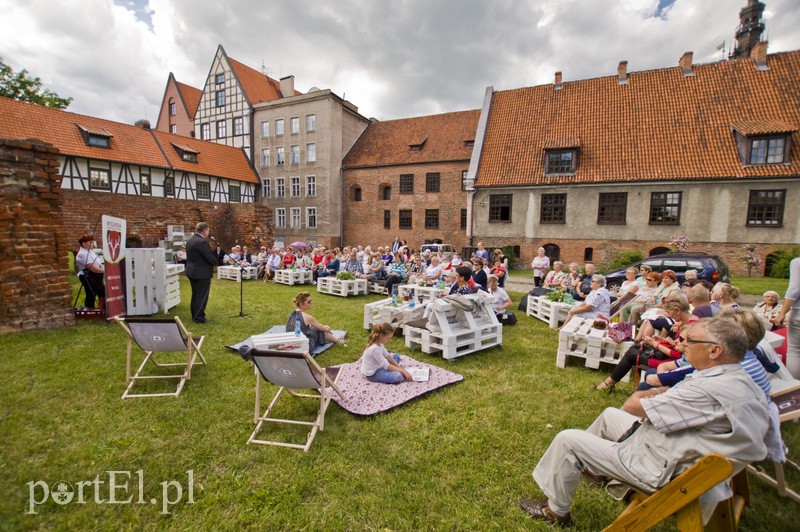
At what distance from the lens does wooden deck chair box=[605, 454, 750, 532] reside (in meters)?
2.03

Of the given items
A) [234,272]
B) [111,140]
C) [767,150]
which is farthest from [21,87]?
[767,150]

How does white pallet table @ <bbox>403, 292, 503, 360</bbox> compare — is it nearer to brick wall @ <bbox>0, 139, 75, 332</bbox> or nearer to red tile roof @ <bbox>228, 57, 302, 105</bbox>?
brick wall @ <bbox>0, 139, 75, 332</bbox>

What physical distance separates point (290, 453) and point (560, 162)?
2106cm

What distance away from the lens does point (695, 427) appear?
2.30m

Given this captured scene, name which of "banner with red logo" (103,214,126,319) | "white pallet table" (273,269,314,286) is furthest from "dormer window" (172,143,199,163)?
"banner with red logo" (103,214,126,319)

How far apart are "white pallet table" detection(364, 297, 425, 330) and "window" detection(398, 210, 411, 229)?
2047 centimetres

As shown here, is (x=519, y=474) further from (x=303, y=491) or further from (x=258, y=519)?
(x=258, y=519)

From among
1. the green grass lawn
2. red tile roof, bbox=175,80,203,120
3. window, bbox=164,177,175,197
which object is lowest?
the green grass lawn

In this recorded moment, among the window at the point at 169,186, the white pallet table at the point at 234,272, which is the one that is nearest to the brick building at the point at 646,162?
the white pallet table at the point at 234,272

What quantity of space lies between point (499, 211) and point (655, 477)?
67.8ft

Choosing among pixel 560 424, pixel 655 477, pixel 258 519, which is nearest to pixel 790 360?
pixel 560 424

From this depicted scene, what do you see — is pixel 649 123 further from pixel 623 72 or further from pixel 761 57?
pixel 761 57

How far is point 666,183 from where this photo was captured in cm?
1822

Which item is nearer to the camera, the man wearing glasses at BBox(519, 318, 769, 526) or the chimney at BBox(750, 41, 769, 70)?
the man wearing glasses at BBox(519, 318, 769, 526)
